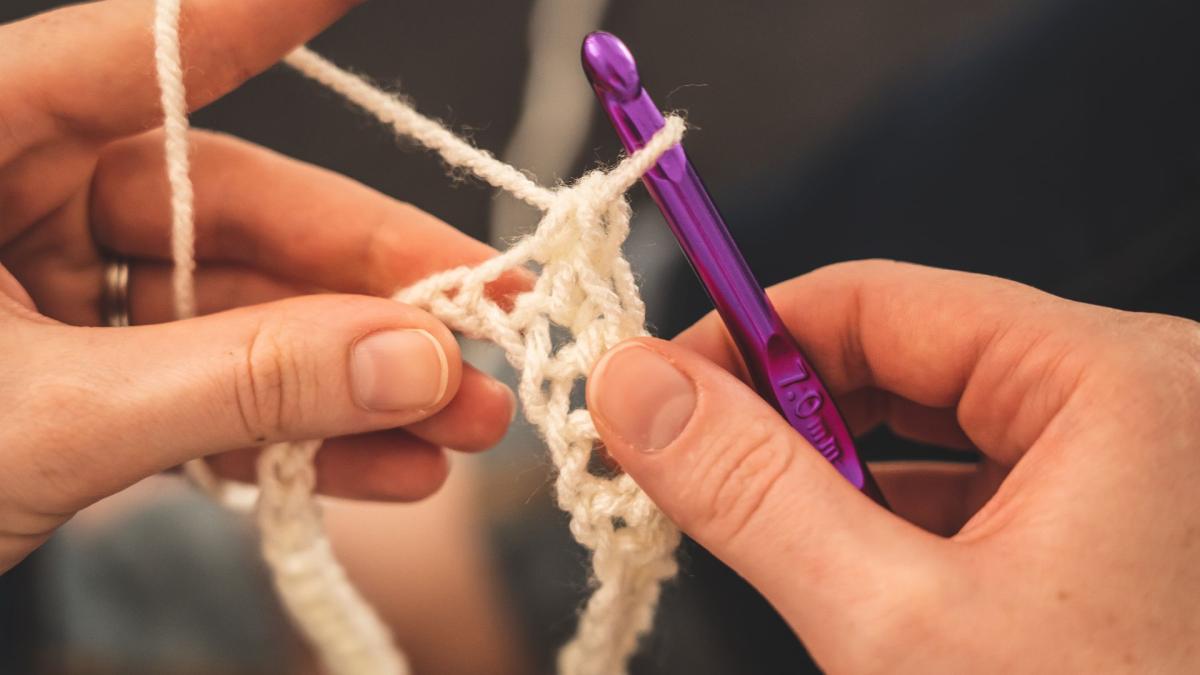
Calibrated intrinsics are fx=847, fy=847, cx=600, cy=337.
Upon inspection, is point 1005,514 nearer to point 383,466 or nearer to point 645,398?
point 645,398

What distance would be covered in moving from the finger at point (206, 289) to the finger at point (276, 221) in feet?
0.05

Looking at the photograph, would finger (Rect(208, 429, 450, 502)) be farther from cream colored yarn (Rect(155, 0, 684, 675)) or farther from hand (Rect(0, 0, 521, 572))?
cream colored yarn (Rect(155, 0, 684, 675))

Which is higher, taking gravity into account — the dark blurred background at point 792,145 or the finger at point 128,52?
the finger at point 128,52

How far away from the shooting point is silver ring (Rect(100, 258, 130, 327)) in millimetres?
864

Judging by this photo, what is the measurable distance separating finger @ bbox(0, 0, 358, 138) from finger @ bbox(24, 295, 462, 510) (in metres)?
0.22

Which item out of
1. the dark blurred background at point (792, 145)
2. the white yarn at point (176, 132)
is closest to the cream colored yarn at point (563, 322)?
the white yarn at point (176, 132)

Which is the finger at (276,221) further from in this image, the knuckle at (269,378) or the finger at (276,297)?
the knuckle at (269,378)

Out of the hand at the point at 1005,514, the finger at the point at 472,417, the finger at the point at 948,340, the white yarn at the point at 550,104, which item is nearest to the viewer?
the hand at the point at 1005,514

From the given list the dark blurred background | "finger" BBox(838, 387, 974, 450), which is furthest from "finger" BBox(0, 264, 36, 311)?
"finger" BBox(838, 387, 974, 450)

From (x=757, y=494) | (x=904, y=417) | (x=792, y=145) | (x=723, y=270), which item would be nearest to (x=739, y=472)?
(x=757, y=494)

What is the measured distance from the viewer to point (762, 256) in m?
1.02

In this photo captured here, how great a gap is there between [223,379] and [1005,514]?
1.74 feet

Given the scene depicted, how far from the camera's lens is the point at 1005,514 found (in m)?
0.54

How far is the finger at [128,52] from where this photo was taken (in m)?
0.67
